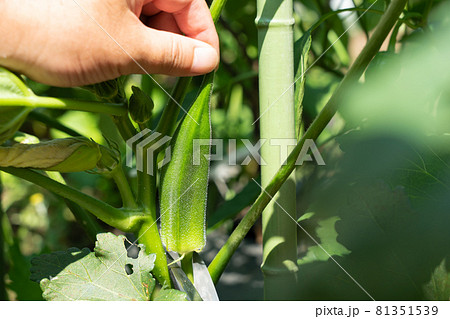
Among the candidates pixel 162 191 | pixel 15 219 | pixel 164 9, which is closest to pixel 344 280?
pixel 162 191

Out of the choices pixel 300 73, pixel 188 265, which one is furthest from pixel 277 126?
pixel 188 265

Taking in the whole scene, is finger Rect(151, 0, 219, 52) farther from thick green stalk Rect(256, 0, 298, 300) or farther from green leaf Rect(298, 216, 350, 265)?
green leaf Rect(298, 216, 350, 265)

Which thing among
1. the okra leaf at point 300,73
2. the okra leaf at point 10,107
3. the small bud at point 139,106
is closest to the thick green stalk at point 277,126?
the okra leaf at point 300,73

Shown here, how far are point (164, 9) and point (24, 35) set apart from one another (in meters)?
0.14

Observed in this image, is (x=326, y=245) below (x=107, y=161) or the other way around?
below

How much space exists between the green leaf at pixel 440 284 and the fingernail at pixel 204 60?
11.2 inches

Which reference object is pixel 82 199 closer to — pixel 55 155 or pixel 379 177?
pixel 55 155

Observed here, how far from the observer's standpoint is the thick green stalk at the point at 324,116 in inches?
14.9

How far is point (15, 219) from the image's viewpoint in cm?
128

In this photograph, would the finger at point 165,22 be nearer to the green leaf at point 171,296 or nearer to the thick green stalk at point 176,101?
the thick green stalk at point 176,101

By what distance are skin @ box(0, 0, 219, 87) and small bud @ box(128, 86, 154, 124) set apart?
29mm

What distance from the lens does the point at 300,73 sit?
1.66ft

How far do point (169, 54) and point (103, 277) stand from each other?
198mm
